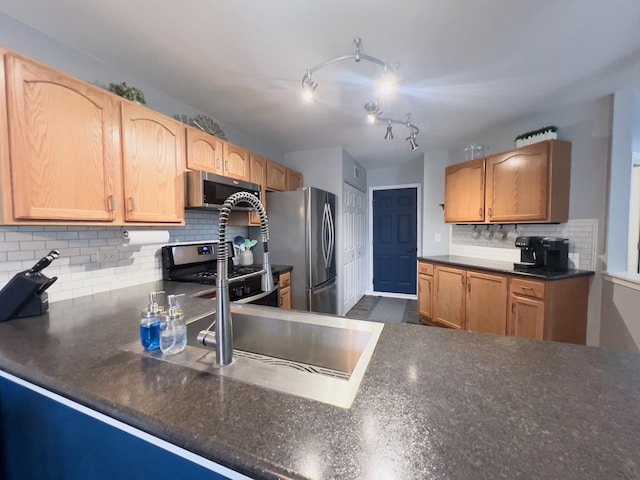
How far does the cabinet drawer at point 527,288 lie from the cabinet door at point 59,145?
3.06 metres

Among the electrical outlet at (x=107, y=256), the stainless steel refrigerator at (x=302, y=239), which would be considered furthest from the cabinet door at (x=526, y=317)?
the electrical outlet at (x=107, y=256)

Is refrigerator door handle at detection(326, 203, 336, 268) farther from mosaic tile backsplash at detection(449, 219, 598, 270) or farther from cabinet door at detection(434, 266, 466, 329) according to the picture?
mosaic tile backsplash at detection(449, 219, 598, 270)

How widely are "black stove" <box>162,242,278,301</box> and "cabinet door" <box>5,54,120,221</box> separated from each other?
696 mm

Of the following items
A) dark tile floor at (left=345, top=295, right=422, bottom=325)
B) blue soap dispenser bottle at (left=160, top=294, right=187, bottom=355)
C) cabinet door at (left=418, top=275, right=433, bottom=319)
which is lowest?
dark tile floor at (left=345, top=295, right=422, bottom=325)

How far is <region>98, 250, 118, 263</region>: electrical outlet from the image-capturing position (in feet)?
5.70

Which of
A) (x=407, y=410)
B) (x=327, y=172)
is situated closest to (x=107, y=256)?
(x=407, y=410)

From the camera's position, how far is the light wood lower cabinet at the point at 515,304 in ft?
7.22

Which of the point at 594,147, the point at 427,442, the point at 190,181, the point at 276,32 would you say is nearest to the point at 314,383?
the point at 427,442

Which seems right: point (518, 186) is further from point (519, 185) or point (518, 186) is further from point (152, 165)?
point (152, 165)

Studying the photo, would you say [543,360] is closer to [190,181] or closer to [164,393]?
[164,393]

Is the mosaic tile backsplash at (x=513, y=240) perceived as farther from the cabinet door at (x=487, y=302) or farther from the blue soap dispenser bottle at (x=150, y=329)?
A: the blue soap dispenser bottle at (x=150, y=329)

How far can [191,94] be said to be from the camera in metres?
2.19

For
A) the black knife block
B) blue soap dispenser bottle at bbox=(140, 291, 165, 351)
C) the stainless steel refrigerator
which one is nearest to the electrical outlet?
the black knife block

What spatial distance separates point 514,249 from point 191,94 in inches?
138
